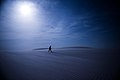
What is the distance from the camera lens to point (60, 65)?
2631 mm

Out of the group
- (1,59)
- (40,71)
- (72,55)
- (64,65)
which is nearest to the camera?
(40,71)

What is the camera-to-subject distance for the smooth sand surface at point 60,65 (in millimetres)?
2305

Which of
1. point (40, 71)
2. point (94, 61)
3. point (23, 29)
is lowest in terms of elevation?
point (40, 71)

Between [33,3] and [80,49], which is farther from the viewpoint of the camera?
[80,49]

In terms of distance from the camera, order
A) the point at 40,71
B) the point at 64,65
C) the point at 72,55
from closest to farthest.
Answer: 1. the point at 40,71
2. the point at 64,65
3. the point at 72,55

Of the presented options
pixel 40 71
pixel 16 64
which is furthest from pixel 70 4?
pixel 16 64

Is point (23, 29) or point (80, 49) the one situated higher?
point (23, 29)

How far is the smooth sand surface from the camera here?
230 cm

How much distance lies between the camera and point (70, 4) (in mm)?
2703

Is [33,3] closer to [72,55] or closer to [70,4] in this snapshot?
[70,4]

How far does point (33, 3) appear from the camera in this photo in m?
2.68

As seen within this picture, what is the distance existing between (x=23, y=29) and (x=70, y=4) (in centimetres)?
123

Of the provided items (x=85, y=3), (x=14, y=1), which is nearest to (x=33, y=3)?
(x=14, y=1)

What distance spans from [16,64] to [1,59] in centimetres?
46
